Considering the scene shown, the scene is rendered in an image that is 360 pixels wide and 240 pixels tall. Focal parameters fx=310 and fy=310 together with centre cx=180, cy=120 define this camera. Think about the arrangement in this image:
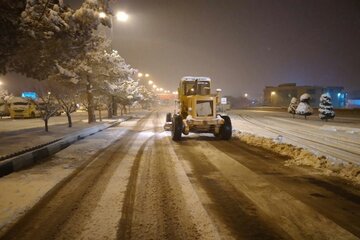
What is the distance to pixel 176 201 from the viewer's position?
623cm

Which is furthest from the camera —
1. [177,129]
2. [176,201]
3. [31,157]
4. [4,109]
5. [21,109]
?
[4,109]

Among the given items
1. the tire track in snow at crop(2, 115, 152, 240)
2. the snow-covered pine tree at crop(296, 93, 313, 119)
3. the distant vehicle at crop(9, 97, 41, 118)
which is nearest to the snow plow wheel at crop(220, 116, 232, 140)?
the tire track in snow at crop(2, 115, 152, 240)

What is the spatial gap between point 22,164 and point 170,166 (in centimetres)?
459

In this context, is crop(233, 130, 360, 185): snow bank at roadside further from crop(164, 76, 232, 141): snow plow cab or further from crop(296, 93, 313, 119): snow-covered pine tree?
crop(296, 93, 313, 119): snow-covered pine tree

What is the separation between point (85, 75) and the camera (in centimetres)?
2580

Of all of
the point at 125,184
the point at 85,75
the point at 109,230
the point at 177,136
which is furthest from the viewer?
the point at 85,75

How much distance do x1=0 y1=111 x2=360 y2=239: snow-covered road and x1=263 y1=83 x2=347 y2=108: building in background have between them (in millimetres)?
97716

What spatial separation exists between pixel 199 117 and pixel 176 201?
1039 centimetres

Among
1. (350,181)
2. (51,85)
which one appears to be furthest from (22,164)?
(51,85)

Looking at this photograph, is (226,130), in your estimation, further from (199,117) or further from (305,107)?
(305,107)

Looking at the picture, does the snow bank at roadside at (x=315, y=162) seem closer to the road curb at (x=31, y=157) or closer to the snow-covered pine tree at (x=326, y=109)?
the road curb at (x=31, y=157)

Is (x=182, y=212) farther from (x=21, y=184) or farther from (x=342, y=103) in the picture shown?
(x=342, y=103)

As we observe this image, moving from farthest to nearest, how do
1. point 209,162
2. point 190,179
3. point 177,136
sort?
point 177,136, point 209,162, point 190,179

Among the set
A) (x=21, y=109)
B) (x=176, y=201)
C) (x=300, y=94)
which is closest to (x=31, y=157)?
(x=176, y=201)
